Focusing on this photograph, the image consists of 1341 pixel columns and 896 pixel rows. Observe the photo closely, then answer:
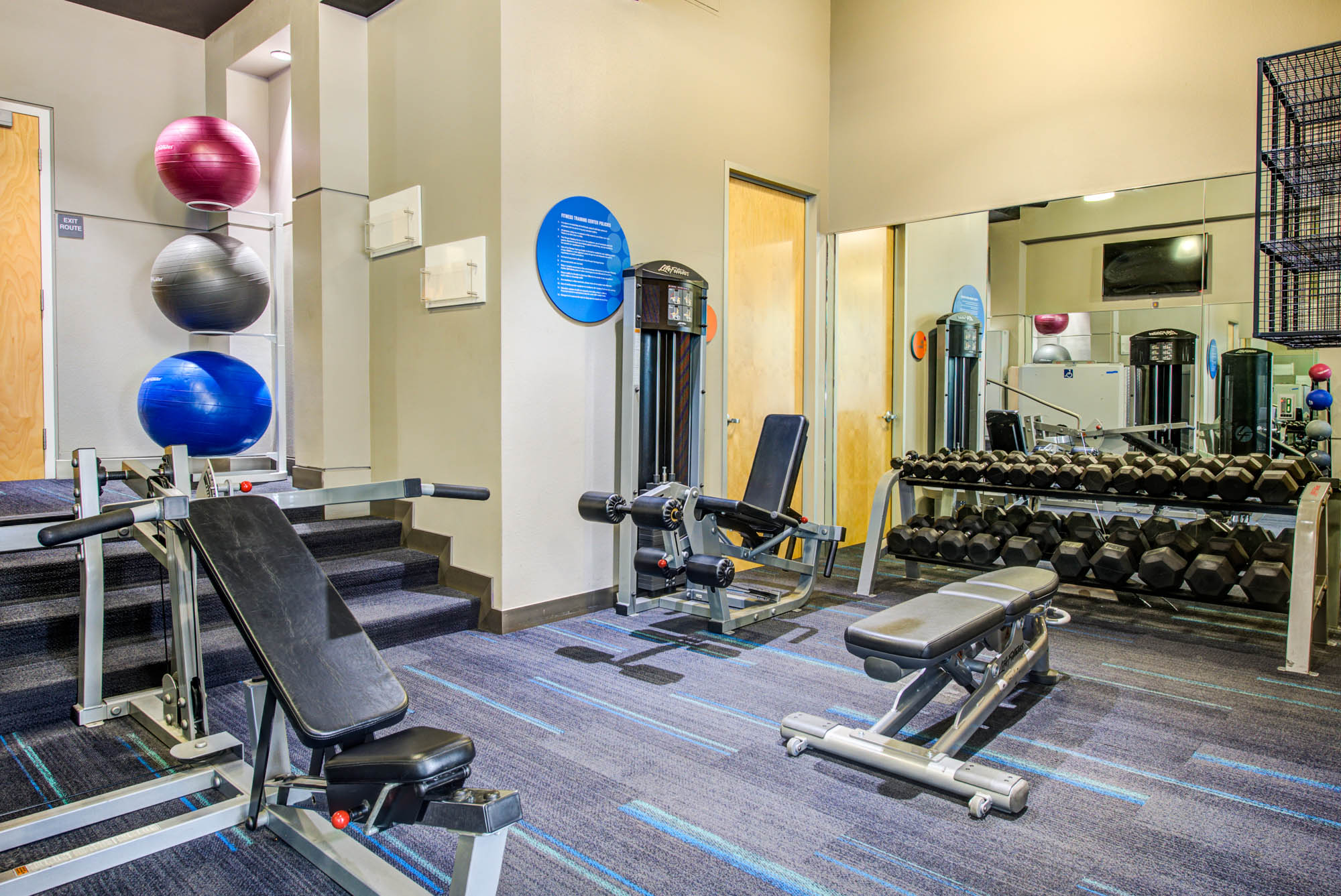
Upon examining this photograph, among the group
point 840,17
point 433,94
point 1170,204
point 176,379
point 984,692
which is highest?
point 840,17

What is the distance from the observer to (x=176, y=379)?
3.52 metres

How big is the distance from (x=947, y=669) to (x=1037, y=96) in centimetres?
348

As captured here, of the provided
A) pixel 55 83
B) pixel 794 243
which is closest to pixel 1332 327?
pixel 794 243

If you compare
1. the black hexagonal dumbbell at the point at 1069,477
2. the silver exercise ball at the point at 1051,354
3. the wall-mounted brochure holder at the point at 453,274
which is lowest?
the black hexagonal dumbbell at the point at 1069,477

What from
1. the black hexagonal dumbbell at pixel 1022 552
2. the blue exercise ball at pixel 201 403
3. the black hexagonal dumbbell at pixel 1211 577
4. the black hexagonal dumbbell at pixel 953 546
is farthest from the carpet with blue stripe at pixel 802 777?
the blue exercise ball at pixel 201 403

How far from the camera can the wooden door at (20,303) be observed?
4414 mm

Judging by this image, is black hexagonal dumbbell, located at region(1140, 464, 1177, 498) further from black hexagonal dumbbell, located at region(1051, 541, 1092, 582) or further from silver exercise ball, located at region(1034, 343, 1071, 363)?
silver exercise ball, located at region(1034, 343, 1071, 363)

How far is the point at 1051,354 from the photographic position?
425 cm

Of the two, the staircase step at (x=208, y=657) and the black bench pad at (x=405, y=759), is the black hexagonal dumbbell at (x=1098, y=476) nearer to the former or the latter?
the staircase step at (x=208, y=657)

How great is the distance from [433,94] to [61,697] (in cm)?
289

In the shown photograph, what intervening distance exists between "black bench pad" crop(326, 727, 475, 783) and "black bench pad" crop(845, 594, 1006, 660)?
1067mm

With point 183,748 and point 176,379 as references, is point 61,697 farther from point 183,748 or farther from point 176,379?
point 176,379

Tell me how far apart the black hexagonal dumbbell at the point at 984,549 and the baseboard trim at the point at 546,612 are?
1727 mm

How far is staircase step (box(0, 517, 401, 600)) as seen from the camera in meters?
2.85
